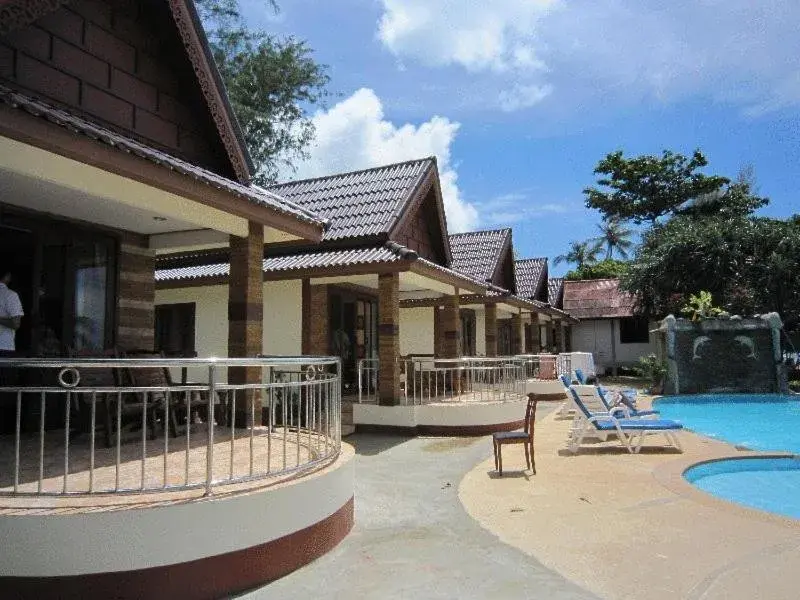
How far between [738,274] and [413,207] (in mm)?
15380

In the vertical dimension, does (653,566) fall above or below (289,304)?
below

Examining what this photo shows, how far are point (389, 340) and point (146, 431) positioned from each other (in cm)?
553

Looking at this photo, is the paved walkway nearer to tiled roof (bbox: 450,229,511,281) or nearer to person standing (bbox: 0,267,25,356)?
person standing (bbox: 0,267,25,356)

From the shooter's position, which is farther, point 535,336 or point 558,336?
point 558,336

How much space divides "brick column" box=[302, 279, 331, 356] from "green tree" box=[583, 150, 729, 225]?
30.6m

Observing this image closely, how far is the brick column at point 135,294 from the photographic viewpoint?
317 inches

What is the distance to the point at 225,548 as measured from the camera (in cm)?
391

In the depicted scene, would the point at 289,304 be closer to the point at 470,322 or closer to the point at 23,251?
the point at 23,251

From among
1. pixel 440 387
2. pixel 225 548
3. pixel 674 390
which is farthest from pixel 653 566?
pixel 674 390

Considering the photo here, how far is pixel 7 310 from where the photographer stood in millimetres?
5902

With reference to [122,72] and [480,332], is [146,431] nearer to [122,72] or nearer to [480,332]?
[122,72]

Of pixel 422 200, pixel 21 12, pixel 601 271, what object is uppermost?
pixel 601 271

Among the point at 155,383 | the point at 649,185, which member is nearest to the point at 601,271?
the point at 649,185

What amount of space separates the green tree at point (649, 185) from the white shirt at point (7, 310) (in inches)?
1457
